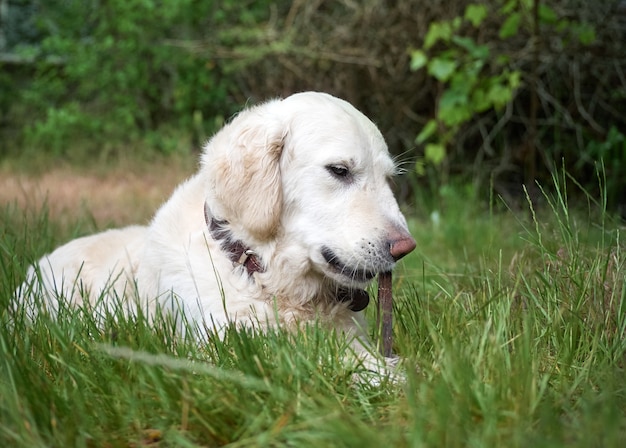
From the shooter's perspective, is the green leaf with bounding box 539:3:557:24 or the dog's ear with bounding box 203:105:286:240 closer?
the dog's ear with bounding box 203:105:286:240

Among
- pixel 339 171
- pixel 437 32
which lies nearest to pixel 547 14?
pixel 437 32

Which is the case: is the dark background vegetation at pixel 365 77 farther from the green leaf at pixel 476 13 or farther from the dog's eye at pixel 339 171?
the dog's eye at pixel 339 171

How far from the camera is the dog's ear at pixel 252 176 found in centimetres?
277

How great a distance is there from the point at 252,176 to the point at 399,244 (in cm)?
57

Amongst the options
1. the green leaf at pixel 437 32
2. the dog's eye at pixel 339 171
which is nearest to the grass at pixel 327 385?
the dog's eye at pixel 339 171

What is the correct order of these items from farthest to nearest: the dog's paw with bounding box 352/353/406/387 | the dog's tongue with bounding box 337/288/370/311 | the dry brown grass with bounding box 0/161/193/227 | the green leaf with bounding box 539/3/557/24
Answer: the dry brown grass with bounding box 0/161/193/227 < the green leaf with bounding box 539/3/557/24 < the dog's tongue with bounding box 337/288/370/311 < the dog's paw with bounding box 352/353/406/387

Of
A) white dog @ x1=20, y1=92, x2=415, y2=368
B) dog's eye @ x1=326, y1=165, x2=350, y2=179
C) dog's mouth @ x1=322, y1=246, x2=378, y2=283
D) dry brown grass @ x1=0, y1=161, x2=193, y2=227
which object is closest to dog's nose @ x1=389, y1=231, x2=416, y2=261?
white dog @ x1=20, y1=92, x2=415, y2=368

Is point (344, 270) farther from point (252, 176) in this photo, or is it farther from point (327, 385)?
point (327, 385)

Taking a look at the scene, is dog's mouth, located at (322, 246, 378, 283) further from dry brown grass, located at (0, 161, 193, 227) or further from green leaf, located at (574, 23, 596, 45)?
green leaf, located at (574, 23, 596, 45)

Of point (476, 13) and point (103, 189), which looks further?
point (103, 189)

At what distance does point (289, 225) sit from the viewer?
2.81 m

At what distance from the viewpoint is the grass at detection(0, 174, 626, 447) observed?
1.77 m

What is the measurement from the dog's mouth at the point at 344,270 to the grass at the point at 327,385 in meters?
0.17

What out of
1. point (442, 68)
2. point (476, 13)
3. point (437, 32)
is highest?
point (476, 13)
